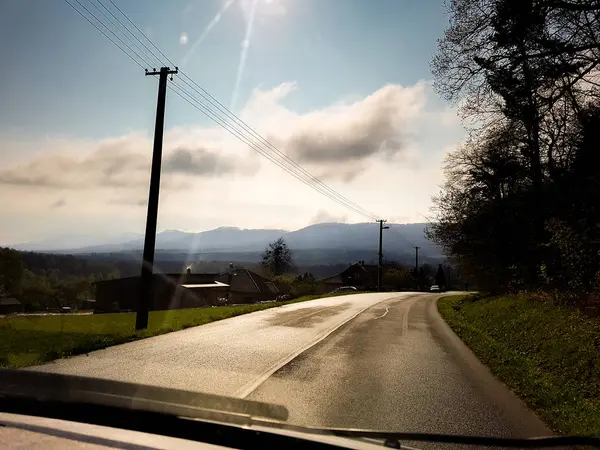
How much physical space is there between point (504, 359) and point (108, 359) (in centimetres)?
861

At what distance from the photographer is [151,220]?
54.6 ft

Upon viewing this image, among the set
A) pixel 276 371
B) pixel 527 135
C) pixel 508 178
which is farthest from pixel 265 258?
pixel 276 371

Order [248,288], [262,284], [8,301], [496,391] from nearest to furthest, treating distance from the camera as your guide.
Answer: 1. [496,391]
2. [8,301]
3. [248,288]
4. [262,284]

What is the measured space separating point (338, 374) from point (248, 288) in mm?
80979

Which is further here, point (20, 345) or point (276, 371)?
point (20, 345)

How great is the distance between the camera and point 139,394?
13.0ft

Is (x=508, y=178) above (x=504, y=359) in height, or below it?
above

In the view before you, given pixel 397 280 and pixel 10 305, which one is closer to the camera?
pixel 10 305

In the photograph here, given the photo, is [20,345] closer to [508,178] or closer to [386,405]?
[386,405]

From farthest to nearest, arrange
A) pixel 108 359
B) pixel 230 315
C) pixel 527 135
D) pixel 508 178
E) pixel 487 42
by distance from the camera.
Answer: pixel 508 178 < pixel 230 315 < pixel 527 135 < pixel 487 42 < pixel 108 359

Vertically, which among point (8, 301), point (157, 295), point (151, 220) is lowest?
point (8, 301)

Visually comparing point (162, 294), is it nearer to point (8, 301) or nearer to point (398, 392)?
point (8, 301)

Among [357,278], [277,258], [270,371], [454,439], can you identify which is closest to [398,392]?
[270,371]

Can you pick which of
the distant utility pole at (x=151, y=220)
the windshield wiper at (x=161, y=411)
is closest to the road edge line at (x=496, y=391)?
the windshield wiper at (x=161, y=411)
